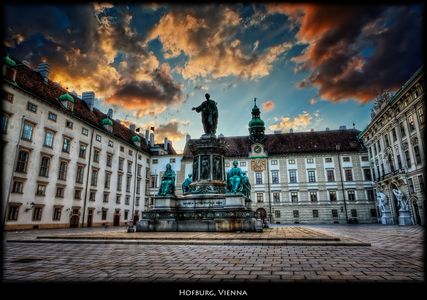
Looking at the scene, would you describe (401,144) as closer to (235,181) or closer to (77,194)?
(235,181)

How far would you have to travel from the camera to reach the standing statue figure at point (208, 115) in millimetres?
17891

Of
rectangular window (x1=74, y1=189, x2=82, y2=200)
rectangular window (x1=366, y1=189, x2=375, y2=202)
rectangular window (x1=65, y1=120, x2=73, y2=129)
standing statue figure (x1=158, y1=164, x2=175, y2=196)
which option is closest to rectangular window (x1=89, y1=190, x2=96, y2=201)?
rectangular window (x1=74, y1=189, x2=82, y2=200)

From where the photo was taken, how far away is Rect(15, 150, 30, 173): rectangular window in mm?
23584

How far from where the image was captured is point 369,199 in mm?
42188

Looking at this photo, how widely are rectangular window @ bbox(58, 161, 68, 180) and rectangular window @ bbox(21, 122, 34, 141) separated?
4.68 m

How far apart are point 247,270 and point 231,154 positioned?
44151 millimetres

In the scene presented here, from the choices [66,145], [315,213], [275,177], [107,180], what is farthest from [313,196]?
[66,145]

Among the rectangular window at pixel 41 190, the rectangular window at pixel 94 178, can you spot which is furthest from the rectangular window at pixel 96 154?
the rectangular window at pixel 41 190

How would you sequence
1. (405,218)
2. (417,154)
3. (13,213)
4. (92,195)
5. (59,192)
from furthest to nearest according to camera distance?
1. (92,195)
2. (417,154)
3. (405,218)
4. (59,192)
5. (13,213)

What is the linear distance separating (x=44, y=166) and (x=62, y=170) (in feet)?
7.82

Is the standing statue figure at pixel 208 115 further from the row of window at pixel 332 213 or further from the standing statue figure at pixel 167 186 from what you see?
the row of window at pixel 332 213

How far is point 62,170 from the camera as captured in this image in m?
28.6

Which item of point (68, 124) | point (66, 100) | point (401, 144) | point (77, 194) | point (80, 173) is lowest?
point (77, 194)
